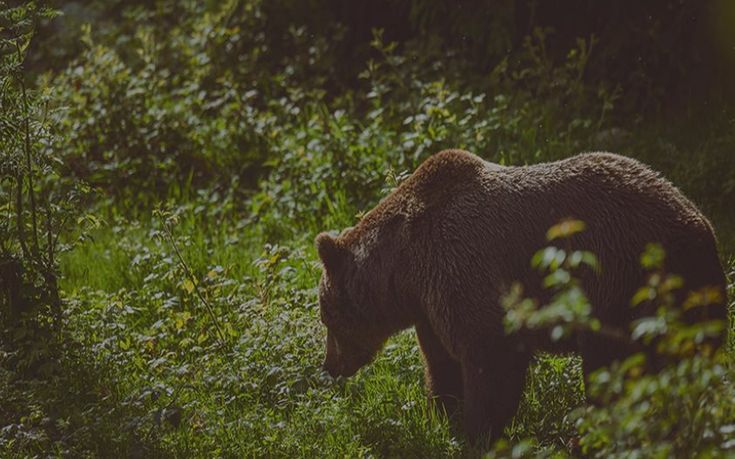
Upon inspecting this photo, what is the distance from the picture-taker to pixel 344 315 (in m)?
5.59

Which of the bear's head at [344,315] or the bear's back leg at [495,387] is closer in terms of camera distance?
the bear's back leg at [495,387]

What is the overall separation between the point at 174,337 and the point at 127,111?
12.5ft

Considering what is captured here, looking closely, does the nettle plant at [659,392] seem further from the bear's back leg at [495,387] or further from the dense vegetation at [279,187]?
the bear's back leg at [495,387]

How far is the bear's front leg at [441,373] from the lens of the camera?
17.6ft

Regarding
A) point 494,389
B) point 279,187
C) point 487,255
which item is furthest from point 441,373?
point 279,187

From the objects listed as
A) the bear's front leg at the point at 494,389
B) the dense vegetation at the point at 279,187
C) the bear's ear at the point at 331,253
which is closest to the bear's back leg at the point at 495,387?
the bear's front leg at the point at 494,389

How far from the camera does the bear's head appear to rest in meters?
5.50

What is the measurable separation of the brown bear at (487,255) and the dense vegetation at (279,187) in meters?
0.18

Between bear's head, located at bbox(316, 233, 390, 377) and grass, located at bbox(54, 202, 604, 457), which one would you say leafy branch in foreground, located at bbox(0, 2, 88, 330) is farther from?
bear's head, located at bbox(316, 233, 390, 377)

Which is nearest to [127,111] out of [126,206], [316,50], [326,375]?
[126,206]

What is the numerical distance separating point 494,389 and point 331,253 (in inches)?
49.4

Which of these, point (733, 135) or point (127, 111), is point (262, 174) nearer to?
point (127, 111)

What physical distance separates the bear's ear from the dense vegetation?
0.68 metres

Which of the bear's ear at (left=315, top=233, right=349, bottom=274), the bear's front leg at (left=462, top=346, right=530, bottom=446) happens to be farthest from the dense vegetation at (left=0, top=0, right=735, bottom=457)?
the bear's ear at (left=315, top=233, right=349, bottom=274)
